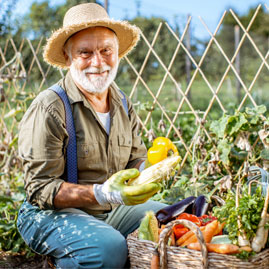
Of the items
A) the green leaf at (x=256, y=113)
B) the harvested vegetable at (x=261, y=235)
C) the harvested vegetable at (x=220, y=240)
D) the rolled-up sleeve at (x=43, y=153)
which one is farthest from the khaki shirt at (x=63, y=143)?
the green leaf at (x=256, y=113)

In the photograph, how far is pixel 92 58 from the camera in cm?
223

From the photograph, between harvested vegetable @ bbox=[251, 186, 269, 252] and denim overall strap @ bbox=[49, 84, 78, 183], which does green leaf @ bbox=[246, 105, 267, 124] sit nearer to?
harvested vegetable @ bbox=[251, 186, 269, 252]

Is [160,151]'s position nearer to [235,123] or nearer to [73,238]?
[73,238]

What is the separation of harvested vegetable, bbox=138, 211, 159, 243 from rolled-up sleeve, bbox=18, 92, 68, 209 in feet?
1.44

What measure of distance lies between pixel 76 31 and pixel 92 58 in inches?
6.9

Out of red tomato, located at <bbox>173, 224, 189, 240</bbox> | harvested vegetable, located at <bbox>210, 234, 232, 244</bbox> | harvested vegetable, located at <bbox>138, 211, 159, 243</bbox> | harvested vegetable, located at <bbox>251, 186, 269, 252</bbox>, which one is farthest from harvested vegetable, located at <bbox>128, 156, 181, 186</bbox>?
harvested vegetable, located at <bbox>251, 186, 269, 252</bbox>

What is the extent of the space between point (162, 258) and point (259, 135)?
1.47m

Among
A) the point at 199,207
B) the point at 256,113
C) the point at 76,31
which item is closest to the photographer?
the point at 76,31

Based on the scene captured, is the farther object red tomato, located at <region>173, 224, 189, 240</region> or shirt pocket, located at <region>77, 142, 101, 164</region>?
shirt pocket, located at <region>77, 142, 101, 164</region>

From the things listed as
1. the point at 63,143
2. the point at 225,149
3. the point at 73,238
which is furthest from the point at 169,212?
the point at 225,149

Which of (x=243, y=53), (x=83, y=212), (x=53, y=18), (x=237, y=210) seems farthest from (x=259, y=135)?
(x=243, y=53)

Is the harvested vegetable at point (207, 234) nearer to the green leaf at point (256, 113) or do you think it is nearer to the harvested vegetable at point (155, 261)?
the harvested vegetable at point (155, 261)

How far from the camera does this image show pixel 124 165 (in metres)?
2.45

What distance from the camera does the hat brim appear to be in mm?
2201
